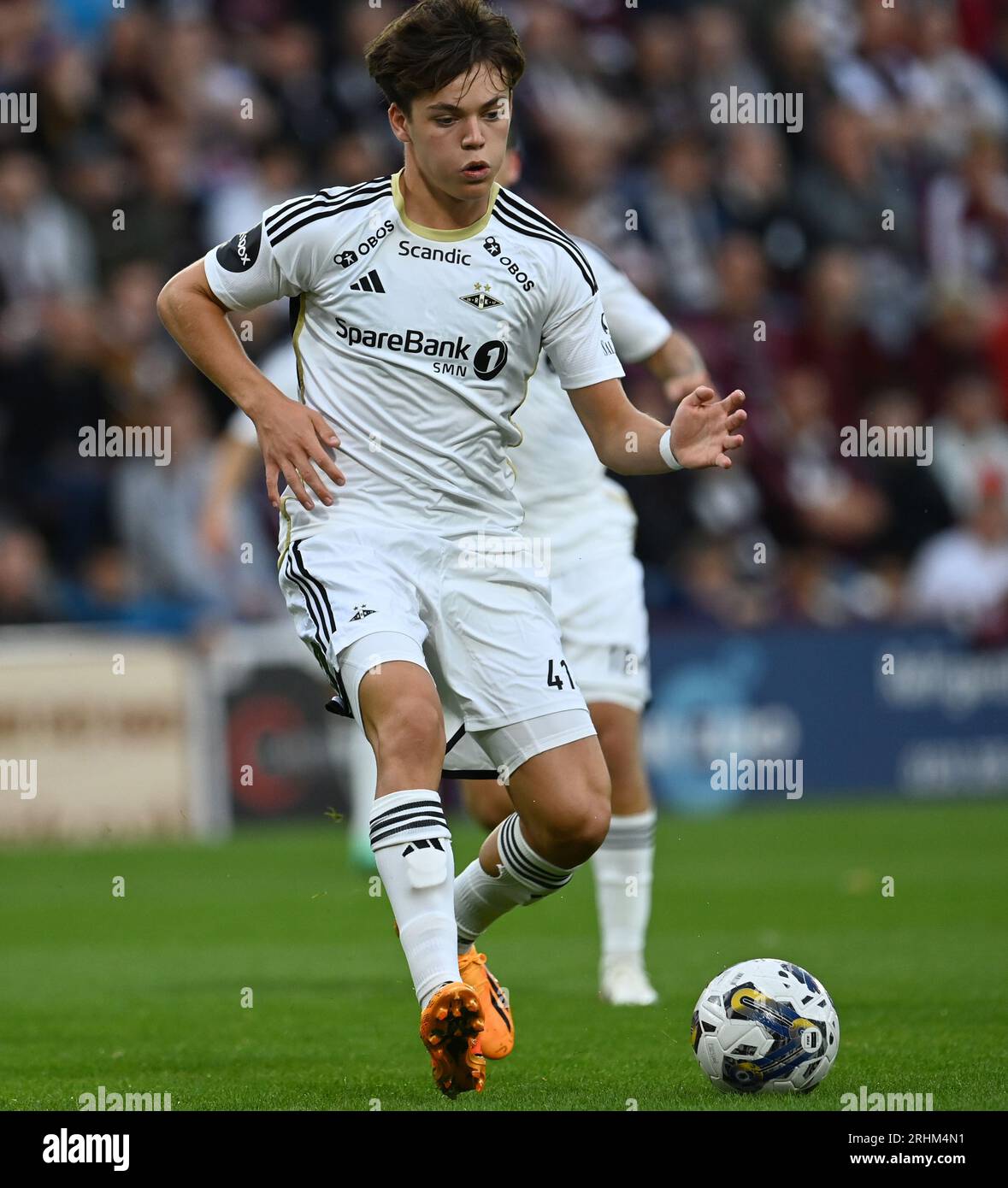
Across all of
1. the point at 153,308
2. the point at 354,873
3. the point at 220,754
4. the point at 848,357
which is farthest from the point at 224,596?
the point at 848,357

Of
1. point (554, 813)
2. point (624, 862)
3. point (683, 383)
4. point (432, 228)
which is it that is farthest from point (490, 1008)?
point (683, 383)

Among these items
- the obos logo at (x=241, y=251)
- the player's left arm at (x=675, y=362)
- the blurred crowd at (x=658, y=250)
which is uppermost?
the blurred crowd at (x=658, y=250)

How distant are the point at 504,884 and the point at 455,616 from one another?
873 millimetres

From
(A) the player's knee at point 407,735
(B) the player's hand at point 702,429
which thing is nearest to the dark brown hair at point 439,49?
(B) the player's hand at point 702,429

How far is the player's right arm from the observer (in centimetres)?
541

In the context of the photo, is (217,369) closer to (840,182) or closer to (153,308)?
(153,308)

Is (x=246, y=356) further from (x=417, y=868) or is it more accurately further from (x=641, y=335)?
(x=641, y=335)

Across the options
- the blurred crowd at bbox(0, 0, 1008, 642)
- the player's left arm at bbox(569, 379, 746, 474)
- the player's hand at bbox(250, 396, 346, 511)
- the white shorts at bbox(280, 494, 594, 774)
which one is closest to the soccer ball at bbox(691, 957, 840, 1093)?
the white shorts at bbox(280, 494, 594, 774)

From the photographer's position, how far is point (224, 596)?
14.2 m

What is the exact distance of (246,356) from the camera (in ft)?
18.2

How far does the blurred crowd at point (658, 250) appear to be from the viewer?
14.0 meters

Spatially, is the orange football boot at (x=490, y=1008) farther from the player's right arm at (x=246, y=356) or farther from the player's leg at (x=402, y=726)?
the player's right arm at (x=246, y=356)

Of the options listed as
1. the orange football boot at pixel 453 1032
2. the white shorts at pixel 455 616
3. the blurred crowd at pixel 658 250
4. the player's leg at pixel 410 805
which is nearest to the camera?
the orange football boot at pixel 453 1032

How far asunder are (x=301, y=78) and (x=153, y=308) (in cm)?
252
